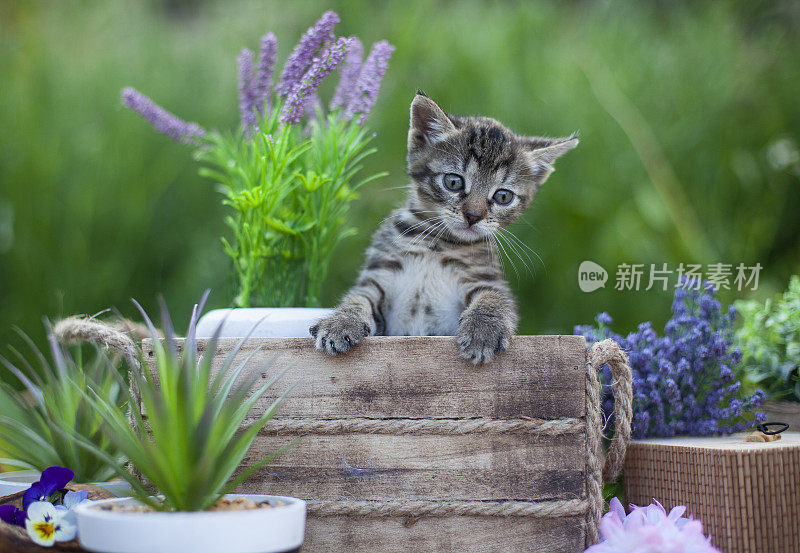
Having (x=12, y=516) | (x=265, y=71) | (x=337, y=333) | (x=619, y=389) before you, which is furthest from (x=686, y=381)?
(x=12, y=516)

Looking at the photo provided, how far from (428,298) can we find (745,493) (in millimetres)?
508

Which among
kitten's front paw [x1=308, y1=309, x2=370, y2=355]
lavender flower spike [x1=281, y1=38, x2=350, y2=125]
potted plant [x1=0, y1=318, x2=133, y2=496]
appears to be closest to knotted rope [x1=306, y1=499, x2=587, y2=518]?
kitten's front paw [x1=308, y1=309, x2=370, y2=355]

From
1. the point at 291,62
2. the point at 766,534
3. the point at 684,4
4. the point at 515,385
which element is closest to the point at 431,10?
the point at 684,4

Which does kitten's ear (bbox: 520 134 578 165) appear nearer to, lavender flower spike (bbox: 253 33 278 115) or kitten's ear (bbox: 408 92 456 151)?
kitten's ear (bbox: 408 92 456 151)

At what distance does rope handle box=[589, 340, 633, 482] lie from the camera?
0.94 meters

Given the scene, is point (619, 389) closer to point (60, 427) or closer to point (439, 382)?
point (439, 382)

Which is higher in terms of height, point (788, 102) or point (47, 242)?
point (788, 102)

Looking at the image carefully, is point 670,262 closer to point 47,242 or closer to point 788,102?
point 788,102

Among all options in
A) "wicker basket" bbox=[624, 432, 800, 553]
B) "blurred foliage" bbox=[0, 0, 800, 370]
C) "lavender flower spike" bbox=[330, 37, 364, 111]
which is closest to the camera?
"wicker basket" bbox=[624, 432, 800, 553]

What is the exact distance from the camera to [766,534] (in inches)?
35.6

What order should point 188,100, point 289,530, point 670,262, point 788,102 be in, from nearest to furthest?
point 289,530
point 670,262
point 788,102
point 188,100

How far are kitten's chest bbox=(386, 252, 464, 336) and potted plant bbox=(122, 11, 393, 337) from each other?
14 cm

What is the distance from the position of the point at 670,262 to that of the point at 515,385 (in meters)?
1.06

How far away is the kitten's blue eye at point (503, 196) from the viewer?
3.70ft
